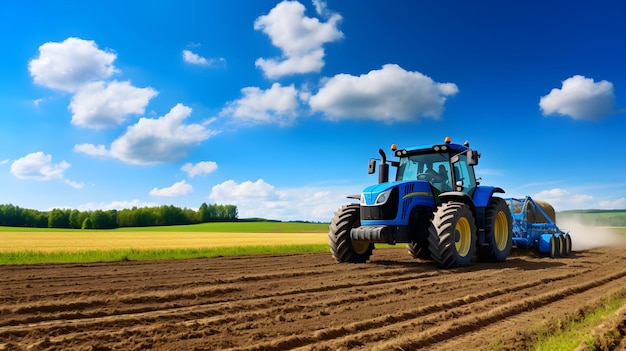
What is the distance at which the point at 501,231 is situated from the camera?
1227cm

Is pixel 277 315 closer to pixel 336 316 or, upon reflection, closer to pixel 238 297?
pixel 336 316

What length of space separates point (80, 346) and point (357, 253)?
25.5 feet

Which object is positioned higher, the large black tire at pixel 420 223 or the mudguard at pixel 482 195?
the mudguard at pixel 482 195

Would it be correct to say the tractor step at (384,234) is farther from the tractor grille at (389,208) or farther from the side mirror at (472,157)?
the side mirror at (472,157)

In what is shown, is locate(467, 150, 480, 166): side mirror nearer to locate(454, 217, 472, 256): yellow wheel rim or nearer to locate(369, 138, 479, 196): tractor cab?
locate(369, 138, 479, 196): tractor cab

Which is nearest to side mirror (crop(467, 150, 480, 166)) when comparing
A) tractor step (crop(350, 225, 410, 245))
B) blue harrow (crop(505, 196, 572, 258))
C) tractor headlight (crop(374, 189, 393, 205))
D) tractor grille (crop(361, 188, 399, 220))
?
tractor grille (crop(361, 188, 399, 220))

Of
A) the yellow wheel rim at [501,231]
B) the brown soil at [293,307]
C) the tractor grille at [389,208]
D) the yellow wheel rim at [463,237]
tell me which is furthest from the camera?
the yellow wheel rim at [501,231]

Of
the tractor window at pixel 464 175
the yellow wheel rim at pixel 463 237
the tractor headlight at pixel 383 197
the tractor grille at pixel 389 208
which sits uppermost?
the tractor window at pixel 464 175

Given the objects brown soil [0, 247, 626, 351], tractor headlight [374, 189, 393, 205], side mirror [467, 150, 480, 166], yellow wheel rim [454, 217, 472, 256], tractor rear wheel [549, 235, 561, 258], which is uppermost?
side mirror [467, 150, 480, 166]

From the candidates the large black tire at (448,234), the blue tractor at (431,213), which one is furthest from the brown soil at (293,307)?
the blue tractor at (431,213)

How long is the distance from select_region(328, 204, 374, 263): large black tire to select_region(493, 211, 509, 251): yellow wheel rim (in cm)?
381

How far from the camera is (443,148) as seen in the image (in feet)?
36.2

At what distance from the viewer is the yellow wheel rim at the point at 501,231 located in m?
12.2

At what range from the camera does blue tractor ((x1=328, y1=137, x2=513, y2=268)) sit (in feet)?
32.3
